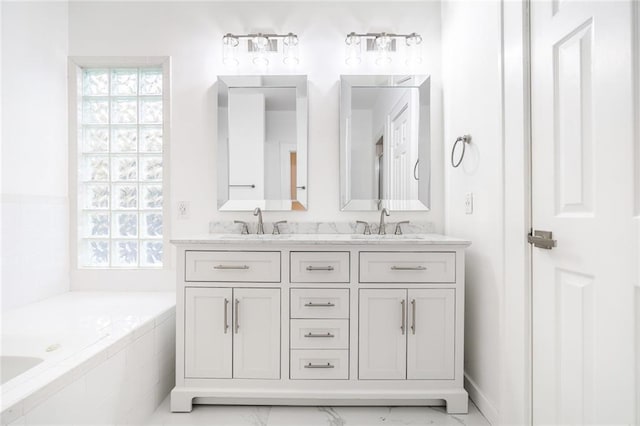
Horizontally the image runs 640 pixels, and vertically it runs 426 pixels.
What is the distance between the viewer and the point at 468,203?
1900 millimetres

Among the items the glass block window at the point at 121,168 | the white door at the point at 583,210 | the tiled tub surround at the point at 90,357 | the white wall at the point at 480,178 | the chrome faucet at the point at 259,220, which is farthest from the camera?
the glass block window at the point at 121,168

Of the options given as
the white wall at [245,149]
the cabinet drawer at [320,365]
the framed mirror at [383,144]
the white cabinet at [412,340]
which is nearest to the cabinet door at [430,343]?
the white cabinet at [412,340]

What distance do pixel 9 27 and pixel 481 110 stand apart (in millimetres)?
2539

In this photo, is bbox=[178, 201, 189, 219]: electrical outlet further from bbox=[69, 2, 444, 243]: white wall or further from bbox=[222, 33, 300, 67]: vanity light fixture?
bbox=[222, 33, 300, 67]: vanity light fixture

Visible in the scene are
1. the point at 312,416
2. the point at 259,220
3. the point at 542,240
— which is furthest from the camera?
the point at 259,220

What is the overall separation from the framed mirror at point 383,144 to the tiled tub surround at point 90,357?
52.3 inches

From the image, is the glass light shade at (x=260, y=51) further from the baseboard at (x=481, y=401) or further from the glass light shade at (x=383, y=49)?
the baseboard at (x=481, y=401)

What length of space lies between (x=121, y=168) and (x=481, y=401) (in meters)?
2.55

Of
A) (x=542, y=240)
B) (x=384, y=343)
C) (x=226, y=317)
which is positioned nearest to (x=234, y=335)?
(x=226, y=317)

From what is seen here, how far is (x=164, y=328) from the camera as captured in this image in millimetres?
1870

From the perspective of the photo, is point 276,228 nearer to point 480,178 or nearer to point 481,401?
point 480,178

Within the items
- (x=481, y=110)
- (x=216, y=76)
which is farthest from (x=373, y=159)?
(x=216, y=76)

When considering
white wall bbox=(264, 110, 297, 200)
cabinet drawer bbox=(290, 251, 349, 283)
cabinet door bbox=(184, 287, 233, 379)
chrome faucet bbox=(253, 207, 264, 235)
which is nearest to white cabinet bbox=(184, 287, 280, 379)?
cabinet door bbox=(184, 287, 233, 379)

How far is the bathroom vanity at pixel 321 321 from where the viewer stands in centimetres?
171
